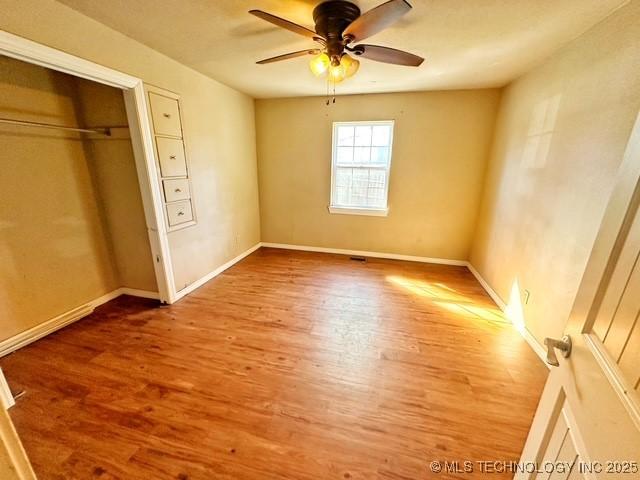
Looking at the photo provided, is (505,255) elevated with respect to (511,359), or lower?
elevated

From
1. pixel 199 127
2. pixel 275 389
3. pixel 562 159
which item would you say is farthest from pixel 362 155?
pixel 275 389

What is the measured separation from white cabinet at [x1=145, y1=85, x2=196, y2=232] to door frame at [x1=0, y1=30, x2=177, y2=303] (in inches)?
2.9

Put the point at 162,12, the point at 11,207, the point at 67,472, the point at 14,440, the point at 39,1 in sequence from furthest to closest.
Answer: the point at 11,207, the point at 162,12, the point at 39,1, the point at 67,472, the point at 14,440

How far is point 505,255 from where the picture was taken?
8.86ft

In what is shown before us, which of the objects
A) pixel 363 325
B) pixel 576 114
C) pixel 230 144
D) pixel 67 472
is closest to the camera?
pixel 67 472

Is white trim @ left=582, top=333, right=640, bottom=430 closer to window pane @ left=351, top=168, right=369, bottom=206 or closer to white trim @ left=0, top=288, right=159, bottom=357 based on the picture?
white trim @ left=0, top=288, right=159, bottom=357

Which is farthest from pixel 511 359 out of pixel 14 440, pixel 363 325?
pixel 14 440

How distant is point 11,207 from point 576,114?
4274mm

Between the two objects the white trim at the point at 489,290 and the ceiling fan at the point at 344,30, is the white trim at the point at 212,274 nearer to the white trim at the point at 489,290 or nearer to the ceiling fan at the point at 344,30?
the ceiling fan at the point at 344,30

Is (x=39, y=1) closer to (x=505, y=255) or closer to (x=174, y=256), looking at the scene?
(x=174, y=256)

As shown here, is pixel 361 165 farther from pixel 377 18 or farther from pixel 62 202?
pixel 62 202

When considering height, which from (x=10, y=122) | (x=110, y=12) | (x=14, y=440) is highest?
(x=110, y=12)

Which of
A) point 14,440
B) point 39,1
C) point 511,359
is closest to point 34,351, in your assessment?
point 14,440

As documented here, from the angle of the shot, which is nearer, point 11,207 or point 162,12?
point 162,12
